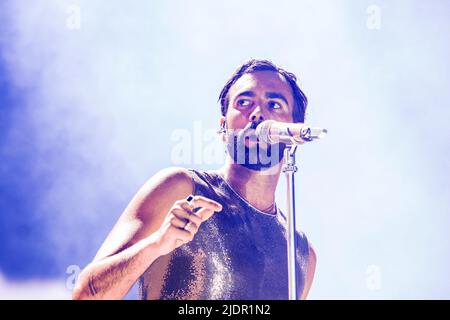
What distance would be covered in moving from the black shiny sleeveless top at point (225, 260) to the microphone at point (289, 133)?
2.03 feet

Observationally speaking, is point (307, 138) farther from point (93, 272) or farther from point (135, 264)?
point (93, 272)

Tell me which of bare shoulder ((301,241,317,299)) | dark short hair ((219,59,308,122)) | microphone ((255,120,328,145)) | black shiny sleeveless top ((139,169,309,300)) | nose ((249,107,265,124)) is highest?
dark short hair ((219,59,308,122))

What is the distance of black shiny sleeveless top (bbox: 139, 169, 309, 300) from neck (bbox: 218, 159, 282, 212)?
0.04 m

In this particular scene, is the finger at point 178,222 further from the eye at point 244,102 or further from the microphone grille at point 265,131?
the eye at point 244,102

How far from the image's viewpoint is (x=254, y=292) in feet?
8.84

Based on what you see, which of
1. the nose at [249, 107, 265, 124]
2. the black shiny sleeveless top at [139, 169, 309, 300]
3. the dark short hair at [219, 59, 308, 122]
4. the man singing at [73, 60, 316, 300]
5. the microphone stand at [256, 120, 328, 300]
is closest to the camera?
the microphone stand at [256, 120, 328, 300]

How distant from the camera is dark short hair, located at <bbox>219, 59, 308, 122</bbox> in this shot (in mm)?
3076

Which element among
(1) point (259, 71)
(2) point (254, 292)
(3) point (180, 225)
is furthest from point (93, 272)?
(1) point (259, 71)

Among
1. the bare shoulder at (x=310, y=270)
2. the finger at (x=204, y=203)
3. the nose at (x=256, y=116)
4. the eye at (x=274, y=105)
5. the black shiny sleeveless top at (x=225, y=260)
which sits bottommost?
the bare shoulder at (x=310, y=270)

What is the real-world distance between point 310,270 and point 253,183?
55 centimetres

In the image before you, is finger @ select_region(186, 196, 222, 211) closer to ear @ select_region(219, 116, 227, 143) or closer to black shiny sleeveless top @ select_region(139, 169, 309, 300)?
black shiny sleeveless top @ select_region(139, 169, 309, 300)

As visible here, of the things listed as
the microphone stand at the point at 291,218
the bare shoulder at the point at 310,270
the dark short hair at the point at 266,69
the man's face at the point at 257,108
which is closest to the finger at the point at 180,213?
the microphone stand at the point at 291,218

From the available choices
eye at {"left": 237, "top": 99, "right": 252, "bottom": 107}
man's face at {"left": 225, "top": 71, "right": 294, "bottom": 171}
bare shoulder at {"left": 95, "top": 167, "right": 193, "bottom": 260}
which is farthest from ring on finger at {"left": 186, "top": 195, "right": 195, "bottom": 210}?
eye at {"left": 237, "top": 99, "right": 252, "bottom": 107}

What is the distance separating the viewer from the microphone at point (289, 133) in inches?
81.7
